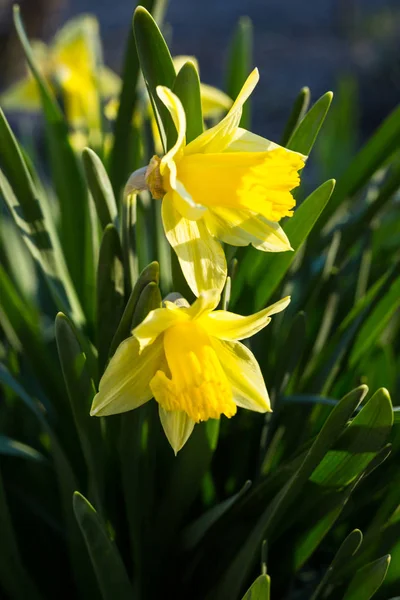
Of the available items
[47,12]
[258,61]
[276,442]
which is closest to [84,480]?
[276,442]

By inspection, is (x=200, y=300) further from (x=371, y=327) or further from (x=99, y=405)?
(x=371, y=327)

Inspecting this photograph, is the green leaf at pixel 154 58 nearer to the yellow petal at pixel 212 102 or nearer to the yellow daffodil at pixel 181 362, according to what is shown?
the yellow daffodil at pixel 181 362

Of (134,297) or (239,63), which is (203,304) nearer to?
(134,297)

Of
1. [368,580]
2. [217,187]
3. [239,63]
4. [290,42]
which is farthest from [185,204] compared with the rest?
[290,42]

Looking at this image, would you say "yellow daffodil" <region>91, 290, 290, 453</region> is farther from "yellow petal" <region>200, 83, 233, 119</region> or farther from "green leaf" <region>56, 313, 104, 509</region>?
"yellow petal" <region>200, 83, 233, 119</region>

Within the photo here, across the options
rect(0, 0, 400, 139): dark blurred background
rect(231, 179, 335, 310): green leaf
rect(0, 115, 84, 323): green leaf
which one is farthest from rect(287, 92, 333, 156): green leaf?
rect(0, 0, 400, 139): dark blurred background
